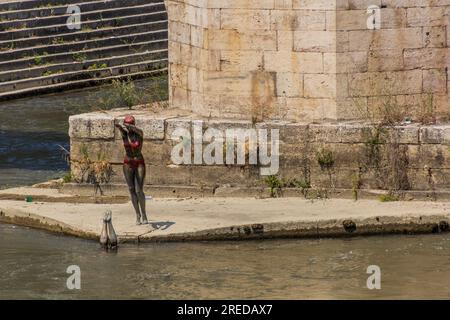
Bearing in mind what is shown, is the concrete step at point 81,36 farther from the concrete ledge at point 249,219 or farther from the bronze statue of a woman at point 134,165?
the bronze statue of a woman at point 134,165

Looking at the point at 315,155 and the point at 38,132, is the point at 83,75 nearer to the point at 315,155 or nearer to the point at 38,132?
the point at 38,132

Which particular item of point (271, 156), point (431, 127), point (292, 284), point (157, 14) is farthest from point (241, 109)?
point (157, 14)

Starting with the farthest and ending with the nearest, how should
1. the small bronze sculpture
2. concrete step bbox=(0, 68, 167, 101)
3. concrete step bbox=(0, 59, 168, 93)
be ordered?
1. concrete step bbox=(0, 59, 168, 93)
2. concrete step bbox=(0, 68, 167, 101)
3. the small bronze sculpture

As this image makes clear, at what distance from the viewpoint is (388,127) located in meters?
22.2

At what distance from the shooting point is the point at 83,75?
34781 mm

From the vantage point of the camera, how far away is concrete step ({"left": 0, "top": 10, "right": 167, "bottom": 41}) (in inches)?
1348

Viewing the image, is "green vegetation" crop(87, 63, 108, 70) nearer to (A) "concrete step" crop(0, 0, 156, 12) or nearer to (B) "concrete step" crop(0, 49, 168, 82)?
(B) "concrete step" crop(0, 49, 168, 82)

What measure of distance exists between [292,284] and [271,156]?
3.73 meters

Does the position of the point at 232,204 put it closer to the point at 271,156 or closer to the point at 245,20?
the point at 271,156

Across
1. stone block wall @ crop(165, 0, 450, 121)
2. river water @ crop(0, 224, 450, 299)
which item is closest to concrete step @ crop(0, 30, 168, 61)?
stone block wall @ crop(165, 0, 450, 121)

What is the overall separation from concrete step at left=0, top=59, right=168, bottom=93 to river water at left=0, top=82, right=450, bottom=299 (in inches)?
449

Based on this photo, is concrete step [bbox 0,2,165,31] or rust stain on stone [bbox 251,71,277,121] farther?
concrete step [bbox 0,2,165,31]

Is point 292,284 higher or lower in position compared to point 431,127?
lower

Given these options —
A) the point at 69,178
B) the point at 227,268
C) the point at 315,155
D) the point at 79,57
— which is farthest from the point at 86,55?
the point at 227,268
